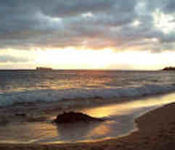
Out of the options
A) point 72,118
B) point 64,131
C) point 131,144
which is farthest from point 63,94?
point 131,144

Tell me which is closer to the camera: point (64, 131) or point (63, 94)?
point (64, 131)

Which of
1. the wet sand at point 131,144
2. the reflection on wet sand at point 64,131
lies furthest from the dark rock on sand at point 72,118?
the wet sand at point 131,144

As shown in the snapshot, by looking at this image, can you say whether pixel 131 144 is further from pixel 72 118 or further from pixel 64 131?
pixel 72 118

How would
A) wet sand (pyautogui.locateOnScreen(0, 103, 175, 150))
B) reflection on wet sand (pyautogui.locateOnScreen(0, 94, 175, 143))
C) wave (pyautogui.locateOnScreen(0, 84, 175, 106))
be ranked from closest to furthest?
wet sand (pyautogui.locateOnScreen(0, 103, 175, 150)), reflection on wet sand (pyautogui.locateOnScreen(0, 94, 175, 143)), wave (pyautogui.locateOnScreen(0, 84, 175, 106))

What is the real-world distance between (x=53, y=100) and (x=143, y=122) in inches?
377

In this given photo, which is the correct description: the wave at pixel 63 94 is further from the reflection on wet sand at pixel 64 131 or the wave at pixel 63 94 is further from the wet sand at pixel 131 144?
the wet sand at pixel 131 144

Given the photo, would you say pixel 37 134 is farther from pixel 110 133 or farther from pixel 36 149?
pixel 110 133

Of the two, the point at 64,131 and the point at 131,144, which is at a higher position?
the point at 131,144

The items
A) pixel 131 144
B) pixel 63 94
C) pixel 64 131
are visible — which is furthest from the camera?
pixel 63 94

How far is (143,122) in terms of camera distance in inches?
352

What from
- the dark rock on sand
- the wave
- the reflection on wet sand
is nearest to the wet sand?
the reflection on wet sand

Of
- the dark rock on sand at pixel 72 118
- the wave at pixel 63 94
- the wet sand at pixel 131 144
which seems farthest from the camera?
the wave at pixel 63 94

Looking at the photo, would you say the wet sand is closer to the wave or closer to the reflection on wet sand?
the reflection on wet sand

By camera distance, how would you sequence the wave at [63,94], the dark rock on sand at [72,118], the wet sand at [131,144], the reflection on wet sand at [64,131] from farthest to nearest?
the wave at [63,94]
the dark rock on sand at [72,118]
the reflection on wet sand at [64,131]
the wet sand at [131,144]
